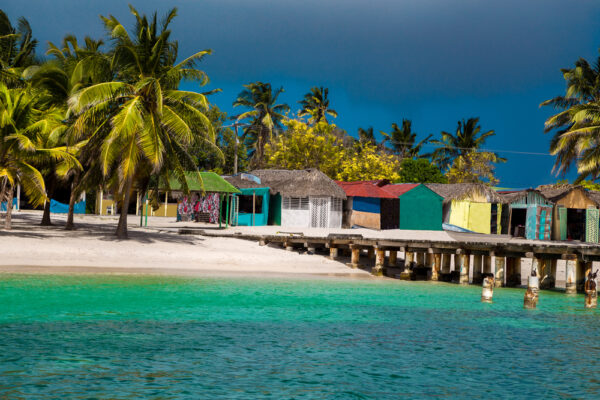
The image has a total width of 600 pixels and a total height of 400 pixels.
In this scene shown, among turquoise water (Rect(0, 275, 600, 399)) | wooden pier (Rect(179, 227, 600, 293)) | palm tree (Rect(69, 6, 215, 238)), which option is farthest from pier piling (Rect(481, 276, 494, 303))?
palm tree (Rect(69, 6, 215, 238))

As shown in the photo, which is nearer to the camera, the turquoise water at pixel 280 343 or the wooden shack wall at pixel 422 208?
the turquoise water at pixel 280 343

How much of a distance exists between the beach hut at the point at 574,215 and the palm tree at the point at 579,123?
5.01ft

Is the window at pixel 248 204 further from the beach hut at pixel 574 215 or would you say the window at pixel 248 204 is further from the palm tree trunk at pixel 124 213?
the beach hut at pixel 574 215

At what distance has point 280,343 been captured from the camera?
12.1 meters

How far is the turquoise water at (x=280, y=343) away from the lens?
30.5 feet

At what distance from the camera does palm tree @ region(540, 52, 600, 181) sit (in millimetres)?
35906

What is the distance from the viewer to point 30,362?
10062 mm

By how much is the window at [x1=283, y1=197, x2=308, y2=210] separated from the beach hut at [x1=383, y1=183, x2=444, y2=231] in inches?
270

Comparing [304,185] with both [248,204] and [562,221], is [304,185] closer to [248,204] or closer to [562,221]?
[248,204]

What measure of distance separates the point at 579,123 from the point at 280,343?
34.7 m

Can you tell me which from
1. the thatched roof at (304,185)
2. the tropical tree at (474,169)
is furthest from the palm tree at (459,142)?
the thatched roof at (304,185)

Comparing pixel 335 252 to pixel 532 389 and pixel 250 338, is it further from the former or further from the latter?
pixel 532 389

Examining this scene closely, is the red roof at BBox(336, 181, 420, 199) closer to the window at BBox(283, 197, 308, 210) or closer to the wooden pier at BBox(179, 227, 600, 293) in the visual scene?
the window at BBox(283, 197, 308, 210)

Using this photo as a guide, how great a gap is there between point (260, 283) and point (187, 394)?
39.3 feet
